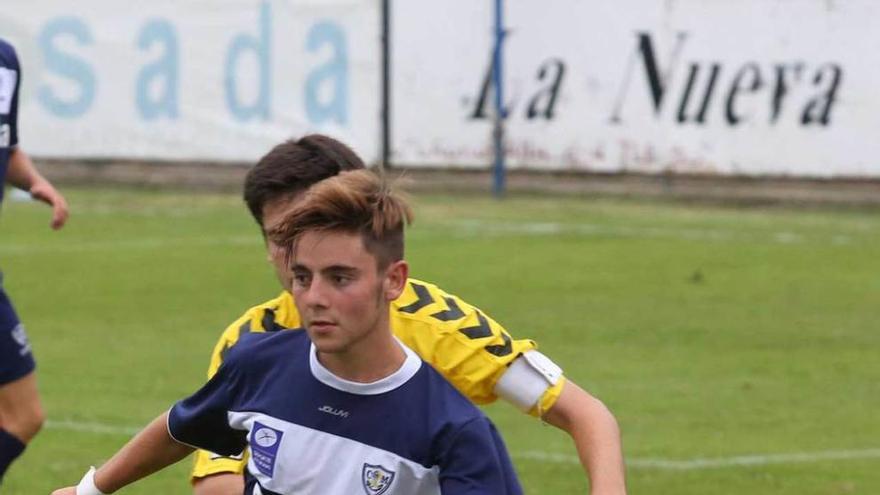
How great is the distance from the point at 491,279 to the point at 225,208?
20.0ft

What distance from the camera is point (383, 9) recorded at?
22.4 metres

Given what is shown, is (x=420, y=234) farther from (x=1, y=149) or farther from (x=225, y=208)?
(x=1, y=149)

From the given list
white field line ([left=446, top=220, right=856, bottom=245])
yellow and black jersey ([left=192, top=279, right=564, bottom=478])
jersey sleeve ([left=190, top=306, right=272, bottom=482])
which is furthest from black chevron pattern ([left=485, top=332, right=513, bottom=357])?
white field line ([left=446, top=220, right=856, bottom=245])

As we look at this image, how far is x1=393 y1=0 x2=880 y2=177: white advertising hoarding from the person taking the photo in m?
20.7

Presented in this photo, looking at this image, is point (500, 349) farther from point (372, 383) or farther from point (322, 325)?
point (322, 325)

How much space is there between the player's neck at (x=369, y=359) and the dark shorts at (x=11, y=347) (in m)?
3.87

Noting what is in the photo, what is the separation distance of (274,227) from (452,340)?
0.67 m

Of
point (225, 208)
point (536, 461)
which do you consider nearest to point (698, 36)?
point (225, 208)

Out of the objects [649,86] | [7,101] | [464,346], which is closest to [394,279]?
[464,346]

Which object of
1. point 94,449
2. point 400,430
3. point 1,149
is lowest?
point 94,449

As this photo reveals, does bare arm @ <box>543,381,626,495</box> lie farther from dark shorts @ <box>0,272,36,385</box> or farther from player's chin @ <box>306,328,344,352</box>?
dark shorts @ <box>0,272,36,385</box>

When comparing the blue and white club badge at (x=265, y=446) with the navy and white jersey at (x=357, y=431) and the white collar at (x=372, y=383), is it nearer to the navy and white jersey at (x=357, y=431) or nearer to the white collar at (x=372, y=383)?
the navy and white jersey at (x=357, y=431)

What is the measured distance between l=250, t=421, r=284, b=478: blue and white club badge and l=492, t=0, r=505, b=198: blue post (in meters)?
17.4

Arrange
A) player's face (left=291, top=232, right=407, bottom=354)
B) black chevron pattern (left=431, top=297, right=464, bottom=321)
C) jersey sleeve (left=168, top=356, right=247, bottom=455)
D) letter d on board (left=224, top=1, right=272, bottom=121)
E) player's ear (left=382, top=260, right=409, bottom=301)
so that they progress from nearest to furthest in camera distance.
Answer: player's face (left=291, top=232, right=407, bottom=354)
player's ear (left=382, top=260, right=409, bottom=301)
jersey sleeve (left=168, top=356, right=247, bottom=455)
black chevron pattern (left=431, top=297, right=464, bottom=321)
letter d on board (left=224, top=1, right=272, bottom=121)
